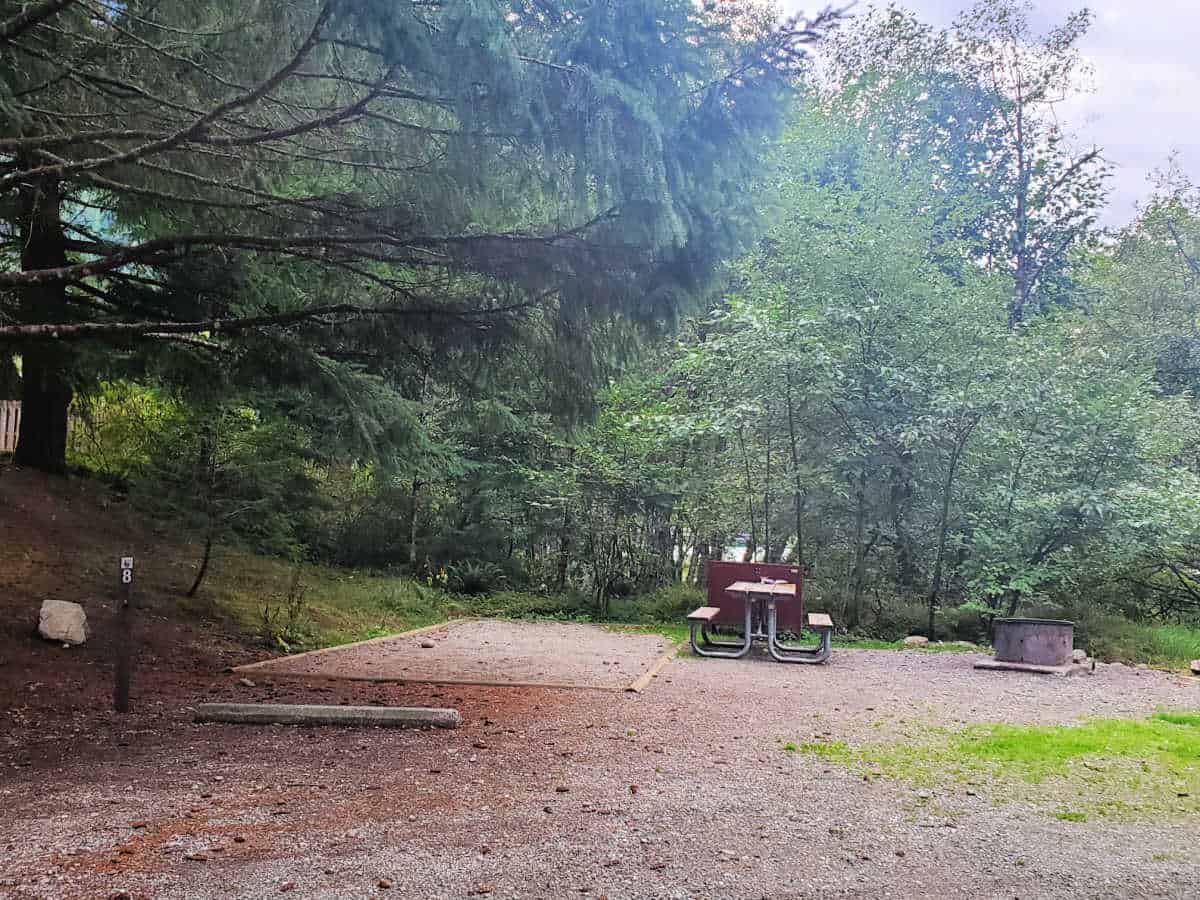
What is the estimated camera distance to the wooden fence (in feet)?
39.7

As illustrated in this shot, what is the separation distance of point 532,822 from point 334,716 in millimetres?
2031

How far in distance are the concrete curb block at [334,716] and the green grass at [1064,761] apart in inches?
77.2

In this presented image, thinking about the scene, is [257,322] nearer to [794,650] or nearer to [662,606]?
[794,650]

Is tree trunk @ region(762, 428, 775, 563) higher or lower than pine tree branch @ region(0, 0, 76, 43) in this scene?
lower

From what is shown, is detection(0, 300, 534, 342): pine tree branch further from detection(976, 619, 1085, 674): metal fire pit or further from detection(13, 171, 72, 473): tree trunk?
detection(976, 619, 1085, 674): metal fire pit

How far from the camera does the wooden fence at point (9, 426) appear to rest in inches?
476

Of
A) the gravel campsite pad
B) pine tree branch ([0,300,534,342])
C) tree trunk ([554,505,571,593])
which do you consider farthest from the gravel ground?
tree trunk ([554,505,571,593])

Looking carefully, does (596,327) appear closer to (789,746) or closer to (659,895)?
(789,746)

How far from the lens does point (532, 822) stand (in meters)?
3.27

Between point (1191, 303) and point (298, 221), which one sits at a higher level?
point (1191, 303)

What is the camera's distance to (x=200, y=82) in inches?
194

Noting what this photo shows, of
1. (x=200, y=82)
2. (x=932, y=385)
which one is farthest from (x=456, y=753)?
(x=932, y=385)

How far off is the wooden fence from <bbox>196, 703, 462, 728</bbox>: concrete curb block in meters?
9.17

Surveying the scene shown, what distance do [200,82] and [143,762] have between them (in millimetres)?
3568
